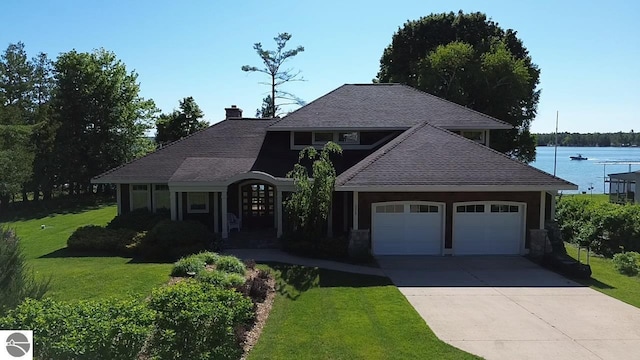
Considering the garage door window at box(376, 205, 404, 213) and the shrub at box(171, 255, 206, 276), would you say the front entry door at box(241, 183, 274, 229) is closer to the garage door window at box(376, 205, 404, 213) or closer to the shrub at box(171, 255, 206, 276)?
the garage door window at box(376, 205, 404, 213)

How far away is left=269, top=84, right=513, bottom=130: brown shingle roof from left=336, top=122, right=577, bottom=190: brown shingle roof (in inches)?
138

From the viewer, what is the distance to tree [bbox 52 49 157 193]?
3581cm

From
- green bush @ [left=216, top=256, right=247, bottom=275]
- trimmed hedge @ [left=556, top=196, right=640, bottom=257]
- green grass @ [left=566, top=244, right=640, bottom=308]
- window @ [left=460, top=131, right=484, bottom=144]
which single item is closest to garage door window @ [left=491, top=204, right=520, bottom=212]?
green grass @ [left=566, top=244, right=640, bottom=308]

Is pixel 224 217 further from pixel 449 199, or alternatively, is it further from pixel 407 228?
pixel 449 199

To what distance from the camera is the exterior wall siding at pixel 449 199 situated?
648 inches

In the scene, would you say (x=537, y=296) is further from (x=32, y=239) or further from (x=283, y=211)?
(x=32, y=239)

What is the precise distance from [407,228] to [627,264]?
7.76 m

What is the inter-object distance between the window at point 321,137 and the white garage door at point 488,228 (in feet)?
24.7

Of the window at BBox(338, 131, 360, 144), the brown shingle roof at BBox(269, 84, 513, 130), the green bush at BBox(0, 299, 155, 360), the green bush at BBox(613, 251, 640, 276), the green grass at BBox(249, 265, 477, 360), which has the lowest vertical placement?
the green bush at BBox(613, 251, 640, 276)

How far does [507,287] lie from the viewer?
43.5 ft

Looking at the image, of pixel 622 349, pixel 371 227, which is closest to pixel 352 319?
pixel 622 349

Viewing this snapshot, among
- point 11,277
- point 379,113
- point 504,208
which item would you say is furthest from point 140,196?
point 504,208

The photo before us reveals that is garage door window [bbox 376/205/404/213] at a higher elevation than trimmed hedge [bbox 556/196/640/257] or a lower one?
higher

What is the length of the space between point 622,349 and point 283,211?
12653mm
